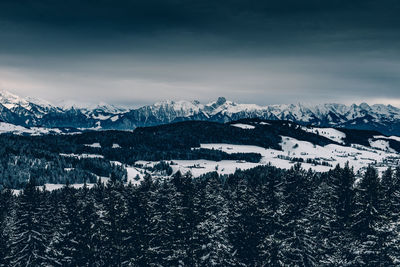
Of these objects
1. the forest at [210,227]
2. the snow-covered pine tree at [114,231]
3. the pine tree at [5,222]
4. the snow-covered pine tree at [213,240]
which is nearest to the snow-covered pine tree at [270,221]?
the forest at [210,227]

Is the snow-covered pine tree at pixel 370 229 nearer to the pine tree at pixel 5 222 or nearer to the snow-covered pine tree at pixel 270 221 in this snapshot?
the snow-covered pine tree at pixel 270 221

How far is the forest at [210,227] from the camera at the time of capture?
64375 millimetres

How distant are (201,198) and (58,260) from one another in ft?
90.5

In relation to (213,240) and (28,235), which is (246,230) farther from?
(28,235)

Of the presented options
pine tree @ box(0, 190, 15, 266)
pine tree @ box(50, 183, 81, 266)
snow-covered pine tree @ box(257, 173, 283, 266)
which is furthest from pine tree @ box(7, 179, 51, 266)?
snow-covered pine tree @ box(257, 173, 283, 266)

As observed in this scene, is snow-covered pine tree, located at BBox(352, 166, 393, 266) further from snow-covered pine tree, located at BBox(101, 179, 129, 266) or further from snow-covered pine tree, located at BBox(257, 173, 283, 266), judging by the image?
snow-covered pine tree, located at BBox(101, 179, 129, 266)

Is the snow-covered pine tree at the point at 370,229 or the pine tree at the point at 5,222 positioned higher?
the snow-covered pine tree at the point at 370,229

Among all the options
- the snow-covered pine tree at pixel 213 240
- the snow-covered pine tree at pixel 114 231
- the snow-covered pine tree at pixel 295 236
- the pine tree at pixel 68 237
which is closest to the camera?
the snow-covered pine tree at pixel 114 231

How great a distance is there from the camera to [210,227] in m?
65.8

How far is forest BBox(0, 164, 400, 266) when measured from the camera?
211ft

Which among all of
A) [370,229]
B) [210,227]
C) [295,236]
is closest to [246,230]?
[210,227]

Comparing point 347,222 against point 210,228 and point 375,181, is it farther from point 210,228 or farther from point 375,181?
point 210,228

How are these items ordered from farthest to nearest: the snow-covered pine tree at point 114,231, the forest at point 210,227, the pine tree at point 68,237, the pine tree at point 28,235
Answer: the pine tree at point 68,237 < the pine tree at point 28,235 < the snow-covered pine tree at point 114,231 < the forest at point 210,227

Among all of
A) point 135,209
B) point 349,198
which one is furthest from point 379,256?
point 135,209
